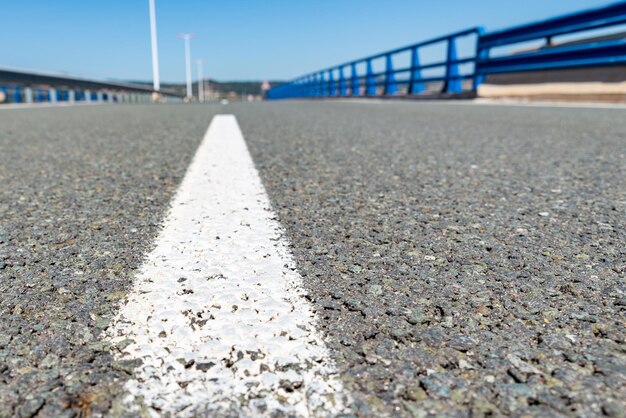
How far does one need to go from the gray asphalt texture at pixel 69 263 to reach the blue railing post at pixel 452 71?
9.41 metres

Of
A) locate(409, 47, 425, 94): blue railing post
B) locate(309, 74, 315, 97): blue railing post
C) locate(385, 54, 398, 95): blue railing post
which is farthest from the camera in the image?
locate(309, 74, 315, 97): blue railing post

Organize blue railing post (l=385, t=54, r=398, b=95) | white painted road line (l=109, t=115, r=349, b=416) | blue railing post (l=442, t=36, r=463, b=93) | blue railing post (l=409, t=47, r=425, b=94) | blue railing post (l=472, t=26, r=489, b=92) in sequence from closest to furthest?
white painted road line (l=109, t=115, r=349, b=416), blue railing post (l=472, t=26, r=489, b=92), blue railing post (l=442, t=36, r=463, b=93), blue railing post (l=409, t=47, r=425, b=94), blue railing post (l=385, t=54, r=398, b=95)

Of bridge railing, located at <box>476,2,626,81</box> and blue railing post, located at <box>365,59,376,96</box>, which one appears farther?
blue railing post, located at <box>365,59,376,96</box>

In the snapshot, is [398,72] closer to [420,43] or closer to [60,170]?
[420,43]

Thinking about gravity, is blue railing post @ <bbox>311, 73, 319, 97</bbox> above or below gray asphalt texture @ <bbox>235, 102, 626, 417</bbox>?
above

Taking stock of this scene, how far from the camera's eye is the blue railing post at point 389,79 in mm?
14141

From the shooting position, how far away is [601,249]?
4.42 feet

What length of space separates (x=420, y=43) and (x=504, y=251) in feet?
39.2

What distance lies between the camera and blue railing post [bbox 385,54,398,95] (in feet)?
46.4

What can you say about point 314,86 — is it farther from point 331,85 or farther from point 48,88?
point 48,88

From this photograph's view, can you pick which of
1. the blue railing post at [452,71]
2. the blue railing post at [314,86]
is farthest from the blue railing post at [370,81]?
the blue railing post at [314,86]

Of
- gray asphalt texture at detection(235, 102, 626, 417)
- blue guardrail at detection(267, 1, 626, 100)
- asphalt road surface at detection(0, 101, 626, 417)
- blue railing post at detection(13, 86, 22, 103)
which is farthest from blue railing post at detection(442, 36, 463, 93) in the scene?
blue railing post at detection(13, 86, 22, 103)

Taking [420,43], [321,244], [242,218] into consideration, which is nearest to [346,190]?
[242,218]

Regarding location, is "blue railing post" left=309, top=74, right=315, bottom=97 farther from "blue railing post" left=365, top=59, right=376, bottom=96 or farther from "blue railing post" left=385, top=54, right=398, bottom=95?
"blue railing post" left=385, top=54, right=398, bottom=95
